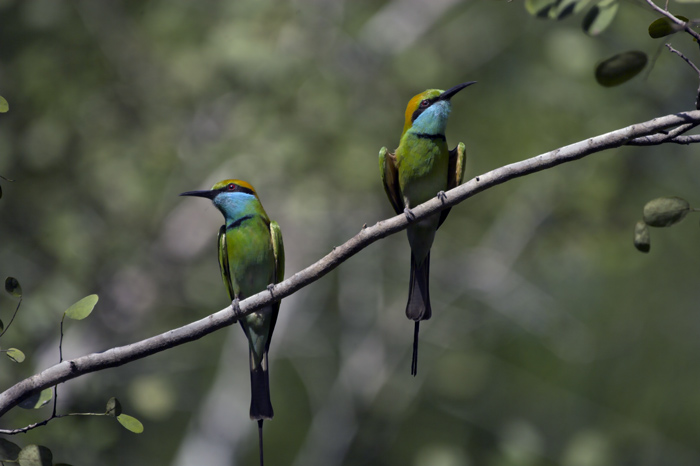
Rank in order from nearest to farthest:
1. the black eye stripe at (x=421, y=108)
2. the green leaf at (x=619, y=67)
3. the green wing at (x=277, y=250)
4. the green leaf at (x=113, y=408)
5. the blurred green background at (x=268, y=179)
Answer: the green leaf at (x=619, y=67) → the green leaf at (x=113, y=408) → the black eye stripe at (x=421, y=108) → the green wing at (x=277, y=250) → the blurred green background at (x=268, y=179)

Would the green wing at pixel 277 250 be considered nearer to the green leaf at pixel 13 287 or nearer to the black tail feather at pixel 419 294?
the black tail feather at pixel 419 294

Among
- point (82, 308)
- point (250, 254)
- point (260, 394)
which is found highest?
point (250, 254)

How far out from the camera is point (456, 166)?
11.2 feet

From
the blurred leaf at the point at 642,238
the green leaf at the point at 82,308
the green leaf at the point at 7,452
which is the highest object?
the blurred leaf at the point at 642,238

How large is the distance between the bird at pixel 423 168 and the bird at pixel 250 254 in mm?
641

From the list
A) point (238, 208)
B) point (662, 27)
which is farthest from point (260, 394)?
point (662, 27)

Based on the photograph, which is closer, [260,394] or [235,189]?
[260,394]

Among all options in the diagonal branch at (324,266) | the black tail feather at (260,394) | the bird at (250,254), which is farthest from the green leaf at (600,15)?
the bird at (250,254)

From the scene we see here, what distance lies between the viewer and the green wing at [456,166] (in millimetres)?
3374

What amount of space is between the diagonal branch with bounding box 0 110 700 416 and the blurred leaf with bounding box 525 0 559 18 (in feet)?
1.56

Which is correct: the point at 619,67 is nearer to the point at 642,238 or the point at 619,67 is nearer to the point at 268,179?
the point at 642,238

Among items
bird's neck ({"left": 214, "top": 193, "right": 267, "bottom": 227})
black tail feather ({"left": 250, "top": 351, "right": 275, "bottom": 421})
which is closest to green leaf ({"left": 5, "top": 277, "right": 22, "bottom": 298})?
black tail feather ({"left": 250, "top": 351, "right": 275, "bottom": 421})

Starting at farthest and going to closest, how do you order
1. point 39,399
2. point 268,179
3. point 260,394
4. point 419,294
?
1. point 268,179
2. point 419,294
3. point 260,394
4. point 39,399

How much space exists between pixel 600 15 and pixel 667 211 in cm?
53
